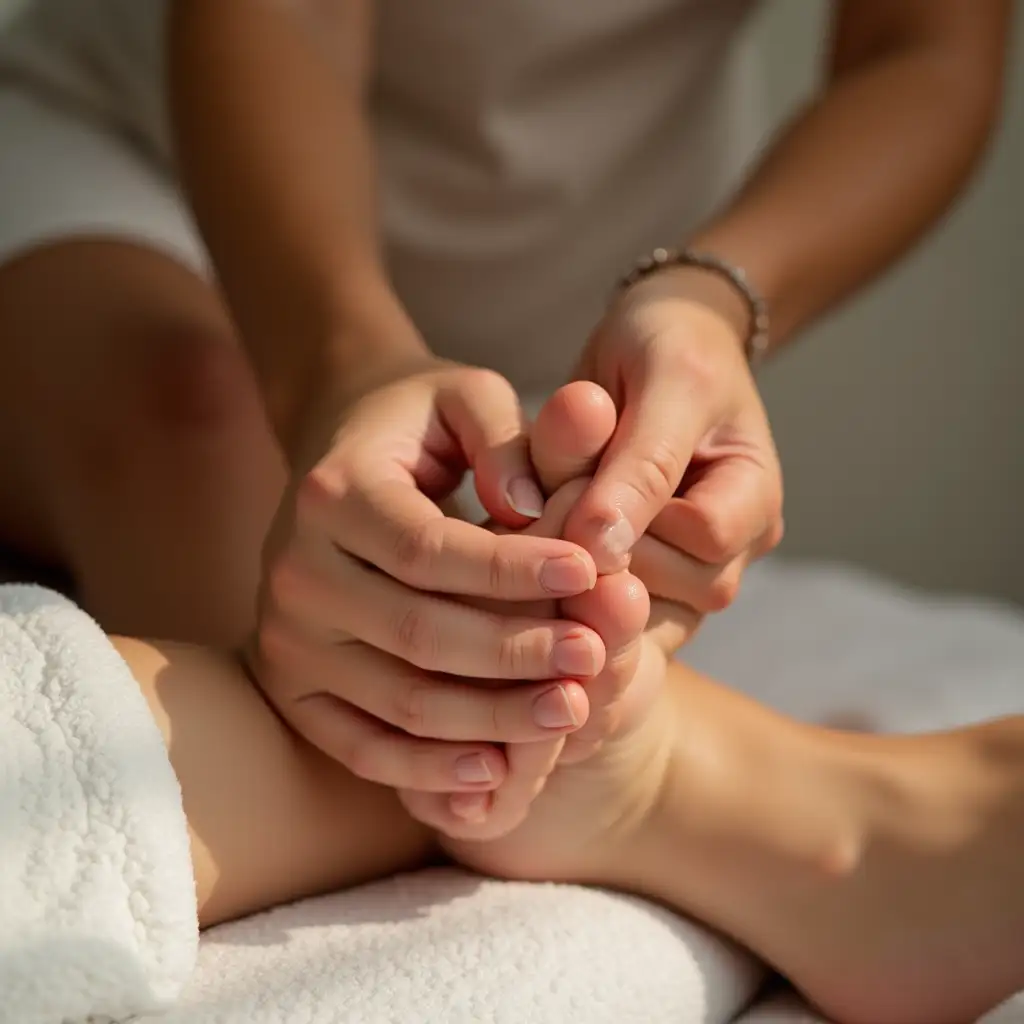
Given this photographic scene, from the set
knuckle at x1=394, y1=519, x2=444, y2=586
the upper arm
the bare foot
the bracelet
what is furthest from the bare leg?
the upper arm

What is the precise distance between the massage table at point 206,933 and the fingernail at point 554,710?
3.9 inches

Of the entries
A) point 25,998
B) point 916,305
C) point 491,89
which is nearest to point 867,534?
point 916,305

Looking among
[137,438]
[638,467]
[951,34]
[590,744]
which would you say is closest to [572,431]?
[638,467]

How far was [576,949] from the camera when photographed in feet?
1.76

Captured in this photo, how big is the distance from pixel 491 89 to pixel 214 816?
2.21 feet

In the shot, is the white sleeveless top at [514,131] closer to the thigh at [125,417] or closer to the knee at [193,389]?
the thigh at [125,417]

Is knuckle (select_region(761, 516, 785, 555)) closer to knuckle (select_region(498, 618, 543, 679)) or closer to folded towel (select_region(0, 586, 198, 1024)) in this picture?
knuckle (select_region(498, 618, 543, 679))

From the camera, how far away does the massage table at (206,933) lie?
45 centimetres

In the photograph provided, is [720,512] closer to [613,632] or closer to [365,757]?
[613,632]

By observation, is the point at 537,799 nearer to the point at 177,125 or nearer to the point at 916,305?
the point at 177,125

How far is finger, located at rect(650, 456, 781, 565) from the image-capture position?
55 centimetres

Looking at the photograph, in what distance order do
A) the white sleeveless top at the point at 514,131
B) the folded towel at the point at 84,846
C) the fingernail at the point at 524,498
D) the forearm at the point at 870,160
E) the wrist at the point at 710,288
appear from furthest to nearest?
1. the white sleeveless top at the point at 514,131
2. the forearm at the point at 870,160
3. the wrist at the point at 710,288
4. the fingernail at the point at 524,498
5. the folded towel at the point at 84,846

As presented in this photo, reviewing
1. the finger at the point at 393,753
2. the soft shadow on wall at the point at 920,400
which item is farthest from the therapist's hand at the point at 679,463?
the soft shadow on wall at the point at 920,400

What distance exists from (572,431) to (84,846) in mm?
243
